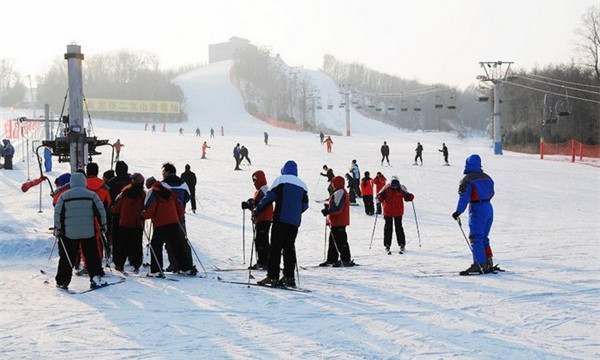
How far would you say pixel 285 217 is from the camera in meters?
7.82

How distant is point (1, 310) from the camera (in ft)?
22.0

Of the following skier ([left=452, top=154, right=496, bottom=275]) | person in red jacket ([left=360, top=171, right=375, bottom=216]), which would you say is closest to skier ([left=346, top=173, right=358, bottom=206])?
person in red jacket ([left=360, top=171, right=375, bottom=216])

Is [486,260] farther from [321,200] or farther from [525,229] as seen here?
[321,200]

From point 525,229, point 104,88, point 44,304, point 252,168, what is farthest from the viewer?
point 104,88

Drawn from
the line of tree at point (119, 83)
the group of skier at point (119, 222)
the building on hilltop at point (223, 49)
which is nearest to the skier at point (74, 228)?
the group of skier at point (119, 222)

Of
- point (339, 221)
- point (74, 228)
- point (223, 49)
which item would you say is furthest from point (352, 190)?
point (223, 49)

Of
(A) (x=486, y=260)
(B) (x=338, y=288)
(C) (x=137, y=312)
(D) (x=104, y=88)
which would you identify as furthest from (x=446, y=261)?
(D) (x=104, y=88)

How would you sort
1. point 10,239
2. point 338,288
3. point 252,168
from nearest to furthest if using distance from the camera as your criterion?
point 338,288 → point 10,239 → point 252,168

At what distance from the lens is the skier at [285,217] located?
7.83 metres

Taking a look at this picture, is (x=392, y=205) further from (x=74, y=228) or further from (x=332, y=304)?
(x=74, y=228)

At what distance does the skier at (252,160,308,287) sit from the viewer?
25.7 ft

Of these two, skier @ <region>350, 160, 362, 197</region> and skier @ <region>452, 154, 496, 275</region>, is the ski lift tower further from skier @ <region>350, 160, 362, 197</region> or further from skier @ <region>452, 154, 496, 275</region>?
skier @ <region>452, 154, 496, 275</region>

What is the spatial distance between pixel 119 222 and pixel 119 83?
102310 mm

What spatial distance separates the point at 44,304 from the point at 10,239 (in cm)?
511
